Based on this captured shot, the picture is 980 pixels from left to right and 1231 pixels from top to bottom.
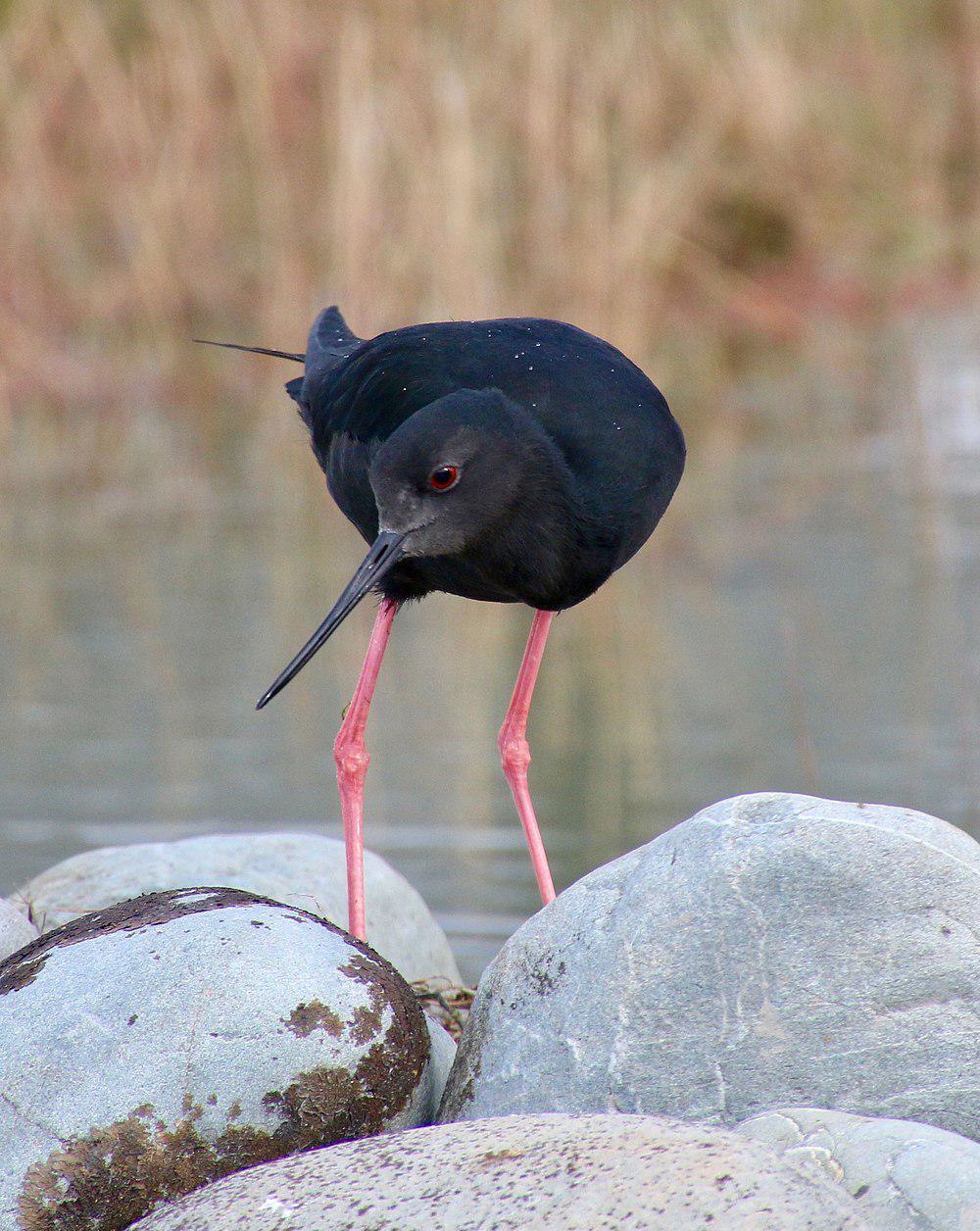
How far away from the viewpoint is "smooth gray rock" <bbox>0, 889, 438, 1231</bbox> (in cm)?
331

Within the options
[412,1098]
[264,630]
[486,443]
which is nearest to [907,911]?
[412,1098]

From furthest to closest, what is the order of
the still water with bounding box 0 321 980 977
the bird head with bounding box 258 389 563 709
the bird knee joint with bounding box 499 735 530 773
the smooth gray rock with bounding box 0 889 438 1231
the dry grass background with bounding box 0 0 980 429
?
the dry grass background with bounding box 0 0 980 429 → the still water with bounding box 0 321 980 977 → the bird knee joint with bounding box 499 735 530 773 → the bird head with bounding box 258 389 563 709 → the smooth gray rock with bounding box 0 889 438 1231

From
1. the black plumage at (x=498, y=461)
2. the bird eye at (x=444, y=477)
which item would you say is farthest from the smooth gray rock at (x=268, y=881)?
the bird eye at (x=444, y=477)

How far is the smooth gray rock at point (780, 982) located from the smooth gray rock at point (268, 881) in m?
1.48

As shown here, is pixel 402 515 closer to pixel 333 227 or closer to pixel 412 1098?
pixel 412 1098

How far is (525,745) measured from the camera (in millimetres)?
5426

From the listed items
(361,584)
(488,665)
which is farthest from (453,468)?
(488,665)

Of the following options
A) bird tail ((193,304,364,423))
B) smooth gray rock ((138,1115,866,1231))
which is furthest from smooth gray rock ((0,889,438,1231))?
bird tail ((193,304,364,423))

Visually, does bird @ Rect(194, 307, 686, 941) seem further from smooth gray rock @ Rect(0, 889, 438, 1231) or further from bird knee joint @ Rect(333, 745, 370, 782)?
smooth gray rock @ Rect(0, 889, 438, 1231)

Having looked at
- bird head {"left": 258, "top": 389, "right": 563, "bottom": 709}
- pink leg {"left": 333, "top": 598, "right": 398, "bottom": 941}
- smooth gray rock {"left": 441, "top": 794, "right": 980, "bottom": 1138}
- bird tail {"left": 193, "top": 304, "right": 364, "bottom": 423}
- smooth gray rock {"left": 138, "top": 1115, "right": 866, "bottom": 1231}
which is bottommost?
smooth gray rock {"left": 138, "top": 1115, "right": 866, "bottom": 1231}

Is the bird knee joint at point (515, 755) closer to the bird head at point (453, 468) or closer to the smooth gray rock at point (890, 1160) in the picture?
the bird head at point (453, 468)

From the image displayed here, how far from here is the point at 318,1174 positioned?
315 cm

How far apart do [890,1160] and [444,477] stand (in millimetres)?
1728

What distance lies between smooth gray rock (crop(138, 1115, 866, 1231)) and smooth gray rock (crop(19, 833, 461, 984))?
1.70 meters
